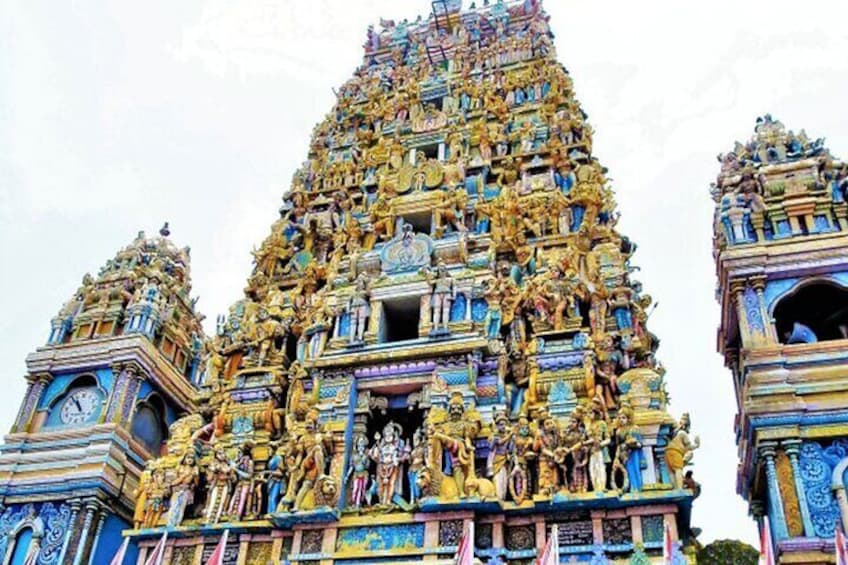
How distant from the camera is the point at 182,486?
16.4 m

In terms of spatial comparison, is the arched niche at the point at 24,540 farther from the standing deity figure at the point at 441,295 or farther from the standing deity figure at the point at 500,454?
the standing deity figure at the point at 500,454

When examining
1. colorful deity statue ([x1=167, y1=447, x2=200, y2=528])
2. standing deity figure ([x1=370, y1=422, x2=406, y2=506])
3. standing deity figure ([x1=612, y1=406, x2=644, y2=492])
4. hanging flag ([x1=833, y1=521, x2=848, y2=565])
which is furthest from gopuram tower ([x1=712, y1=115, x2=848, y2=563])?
colorful deity statue ([x1=167, y1=447, x2=200, y2=528])

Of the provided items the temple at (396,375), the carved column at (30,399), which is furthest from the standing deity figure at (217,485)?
the carved column at (30,399)

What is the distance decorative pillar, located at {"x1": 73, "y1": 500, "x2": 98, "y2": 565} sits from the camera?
59.8 feet

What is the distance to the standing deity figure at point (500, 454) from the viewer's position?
47.0ft

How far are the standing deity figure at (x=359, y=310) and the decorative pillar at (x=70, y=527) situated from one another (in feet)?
24.7

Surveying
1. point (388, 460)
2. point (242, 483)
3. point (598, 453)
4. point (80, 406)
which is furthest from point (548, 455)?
point (80, 406)

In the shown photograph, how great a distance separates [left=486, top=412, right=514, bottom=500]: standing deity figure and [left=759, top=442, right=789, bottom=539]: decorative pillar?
180 inches

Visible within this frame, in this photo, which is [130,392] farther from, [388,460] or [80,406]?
[388,460]

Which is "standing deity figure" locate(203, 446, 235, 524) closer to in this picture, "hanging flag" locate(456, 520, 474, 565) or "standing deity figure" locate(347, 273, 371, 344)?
"standing deity figure" locate(347, 273, 371, 344)

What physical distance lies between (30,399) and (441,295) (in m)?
11.6

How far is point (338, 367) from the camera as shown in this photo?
1716 cm

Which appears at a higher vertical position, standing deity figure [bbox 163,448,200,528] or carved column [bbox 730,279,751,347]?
carved column [bbox 730,279,751,347]

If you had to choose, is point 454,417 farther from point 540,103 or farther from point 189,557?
point 540,103
